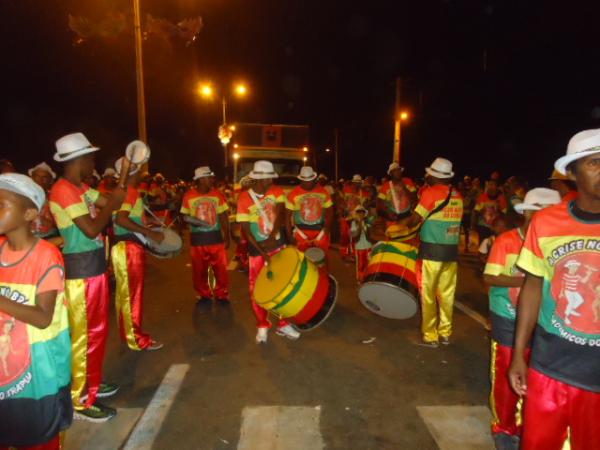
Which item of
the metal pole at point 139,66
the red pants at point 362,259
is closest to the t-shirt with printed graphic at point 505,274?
the red pants at point 362,259

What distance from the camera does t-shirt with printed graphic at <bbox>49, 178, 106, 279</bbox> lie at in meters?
3.71

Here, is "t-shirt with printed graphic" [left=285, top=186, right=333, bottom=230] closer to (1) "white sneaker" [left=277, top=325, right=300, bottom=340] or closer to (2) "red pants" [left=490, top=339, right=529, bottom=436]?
(1) "white sneaker" [left=277, top=325, right=300, bottom=340]

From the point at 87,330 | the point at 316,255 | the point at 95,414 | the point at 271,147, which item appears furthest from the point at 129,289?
the point at 271,147

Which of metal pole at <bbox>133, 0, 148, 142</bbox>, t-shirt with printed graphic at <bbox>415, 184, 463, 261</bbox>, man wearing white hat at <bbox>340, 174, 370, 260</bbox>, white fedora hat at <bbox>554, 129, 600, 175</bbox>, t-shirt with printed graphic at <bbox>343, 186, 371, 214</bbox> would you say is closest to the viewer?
white fedora hat at <bbox>554, 129, 600, 175</bbox>

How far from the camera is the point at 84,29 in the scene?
12031mm

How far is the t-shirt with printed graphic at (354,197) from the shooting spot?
1142cm

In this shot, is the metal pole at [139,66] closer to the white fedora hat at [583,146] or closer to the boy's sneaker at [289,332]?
the boy's sneaker at [289,332]

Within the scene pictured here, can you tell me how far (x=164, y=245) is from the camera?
17.3 ft

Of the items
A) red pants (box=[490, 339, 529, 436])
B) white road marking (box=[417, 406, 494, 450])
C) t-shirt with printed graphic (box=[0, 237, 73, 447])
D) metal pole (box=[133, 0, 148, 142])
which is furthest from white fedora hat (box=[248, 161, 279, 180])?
metal pole (box=[133, 0, 148, 142])

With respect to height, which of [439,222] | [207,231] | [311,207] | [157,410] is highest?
[439,222]

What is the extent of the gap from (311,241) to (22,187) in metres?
5.06

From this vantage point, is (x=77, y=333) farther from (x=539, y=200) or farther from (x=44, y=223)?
(x=539, y=200)

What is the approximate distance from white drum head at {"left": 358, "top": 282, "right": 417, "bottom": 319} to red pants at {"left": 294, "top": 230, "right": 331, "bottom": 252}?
1.85 meters

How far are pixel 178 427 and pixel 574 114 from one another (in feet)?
57.9
